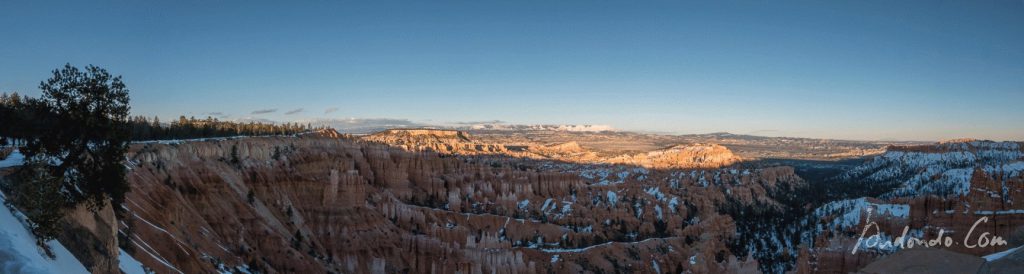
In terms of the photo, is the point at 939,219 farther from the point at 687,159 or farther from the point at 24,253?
the point at 687,159

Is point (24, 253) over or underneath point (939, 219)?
over

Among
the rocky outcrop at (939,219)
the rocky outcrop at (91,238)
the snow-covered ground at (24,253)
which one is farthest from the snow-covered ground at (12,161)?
the rocky outcrop at (939,219)

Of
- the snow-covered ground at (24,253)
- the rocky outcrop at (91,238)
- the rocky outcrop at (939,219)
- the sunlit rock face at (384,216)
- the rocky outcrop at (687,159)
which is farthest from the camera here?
the rocky outcrop at (687,159)

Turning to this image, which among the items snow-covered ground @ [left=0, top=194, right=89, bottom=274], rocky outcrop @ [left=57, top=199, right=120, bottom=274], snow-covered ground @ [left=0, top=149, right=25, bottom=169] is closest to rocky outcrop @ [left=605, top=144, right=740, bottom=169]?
snow-covered ground @ [left=0, top=149, right=25, bottom=169]

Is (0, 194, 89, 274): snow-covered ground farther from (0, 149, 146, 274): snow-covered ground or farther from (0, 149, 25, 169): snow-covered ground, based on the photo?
(0, 149, 25, 169): snow-covered ground

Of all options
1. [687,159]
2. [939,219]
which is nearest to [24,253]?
[939,219]

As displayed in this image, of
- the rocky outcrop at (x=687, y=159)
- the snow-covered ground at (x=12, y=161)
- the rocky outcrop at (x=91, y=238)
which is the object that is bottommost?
the rocky outcrop at (x=687, y=159)

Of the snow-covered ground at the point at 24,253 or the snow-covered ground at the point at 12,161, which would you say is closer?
the snow-covered ground at the point at 24,253

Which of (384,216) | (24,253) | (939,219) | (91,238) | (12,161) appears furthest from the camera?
(384,216)

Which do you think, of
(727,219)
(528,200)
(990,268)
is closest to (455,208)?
(528,200)

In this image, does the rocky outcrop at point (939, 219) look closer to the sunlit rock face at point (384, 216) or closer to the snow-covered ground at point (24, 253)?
the sunlit rock face at point (384, 216)
